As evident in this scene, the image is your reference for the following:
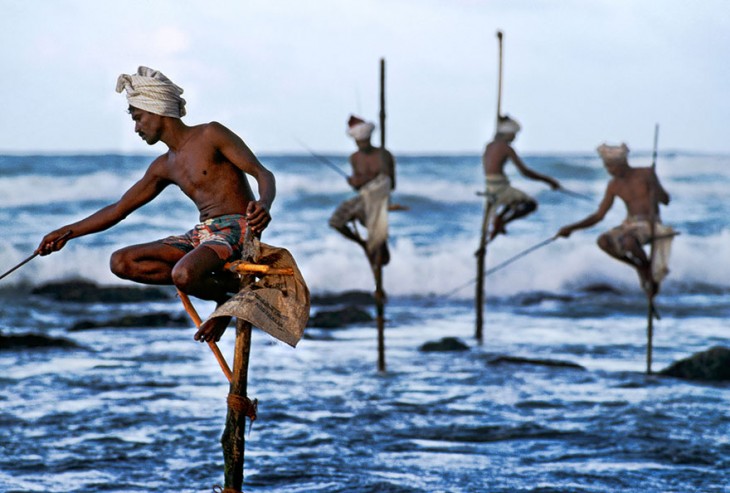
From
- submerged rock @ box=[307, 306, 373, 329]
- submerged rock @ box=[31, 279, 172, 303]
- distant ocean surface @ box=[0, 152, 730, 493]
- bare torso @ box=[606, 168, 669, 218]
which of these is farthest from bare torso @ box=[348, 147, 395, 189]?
submerged rock @ box=[31, 279, 172, 303]

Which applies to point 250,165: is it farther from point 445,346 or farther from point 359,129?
point 445,346

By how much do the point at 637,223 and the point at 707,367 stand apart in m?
1.47

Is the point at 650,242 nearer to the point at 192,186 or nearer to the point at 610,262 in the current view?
the point at 192,186

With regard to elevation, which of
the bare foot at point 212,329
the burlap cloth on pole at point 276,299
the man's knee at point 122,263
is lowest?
the bare foot at point 212,329

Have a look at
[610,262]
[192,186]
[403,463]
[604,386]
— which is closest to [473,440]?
Answer: [403,463]

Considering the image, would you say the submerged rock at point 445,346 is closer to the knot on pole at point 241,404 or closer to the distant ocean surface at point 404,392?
the distant ocean surface at point 404,392

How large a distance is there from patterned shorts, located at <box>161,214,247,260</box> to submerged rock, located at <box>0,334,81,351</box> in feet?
29.9

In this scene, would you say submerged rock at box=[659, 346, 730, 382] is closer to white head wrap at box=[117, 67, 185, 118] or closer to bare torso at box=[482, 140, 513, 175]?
bare torso at box=[482, 140, 513, 175]

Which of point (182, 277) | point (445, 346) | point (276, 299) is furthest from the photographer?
point (445, 346)

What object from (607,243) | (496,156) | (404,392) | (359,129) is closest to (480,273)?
(496,156)

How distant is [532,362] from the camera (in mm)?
13523

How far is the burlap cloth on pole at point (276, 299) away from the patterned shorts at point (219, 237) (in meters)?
0.14

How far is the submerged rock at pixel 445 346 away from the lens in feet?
47.4

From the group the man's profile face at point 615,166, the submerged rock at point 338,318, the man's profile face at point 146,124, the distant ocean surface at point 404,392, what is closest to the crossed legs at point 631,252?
the man's profile face at point 615,166
